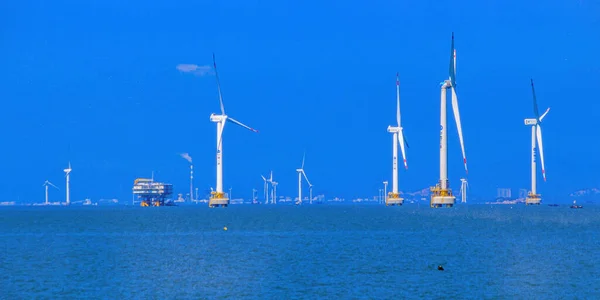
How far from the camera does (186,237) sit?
416ft

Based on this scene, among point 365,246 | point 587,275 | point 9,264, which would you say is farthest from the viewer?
point 365,246

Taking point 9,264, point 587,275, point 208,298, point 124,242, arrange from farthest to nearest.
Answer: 1. point 124,242
2. point 9,264
3. point 587,275
4. point 208,298

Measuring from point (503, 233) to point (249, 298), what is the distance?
8014 centimetres

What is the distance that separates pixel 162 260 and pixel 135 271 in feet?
33.5

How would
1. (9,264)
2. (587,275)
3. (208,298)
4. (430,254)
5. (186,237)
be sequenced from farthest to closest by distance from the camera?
1. (186,237)
2. (430,254)
3. (9,264)
4. (587,275)
5. (208,298)

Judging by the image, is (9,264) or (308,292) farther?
(9,264)

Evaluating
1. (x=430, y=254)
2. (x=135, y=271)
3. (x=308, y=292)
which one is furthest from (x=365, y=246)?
(x=308, y=292)

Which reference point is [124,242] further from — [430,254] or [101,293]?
[101,293]

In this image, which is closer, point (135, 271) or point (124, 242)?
point (135, 271)

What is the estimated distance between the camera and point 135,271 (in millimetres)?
77125

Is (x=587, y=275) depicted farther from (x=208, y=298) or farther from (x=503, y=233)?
(x=503, y=233)

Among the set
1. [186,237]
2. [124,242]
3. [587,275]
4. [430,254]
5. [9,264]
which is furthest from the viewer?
[186,237]

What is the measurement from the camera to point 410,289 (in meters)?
64.9

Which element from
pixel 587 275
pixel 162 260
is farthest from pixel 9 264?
pixel 587 275
